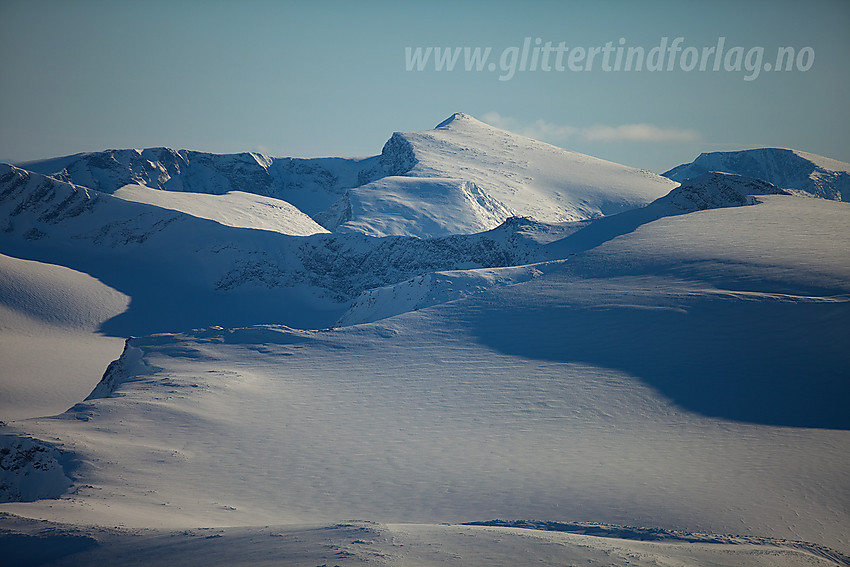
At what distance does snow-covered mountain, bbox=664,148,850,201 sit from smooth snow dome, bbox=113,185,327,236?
96.5 m

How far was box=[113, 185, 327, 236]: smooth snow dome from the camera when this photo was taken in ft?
248

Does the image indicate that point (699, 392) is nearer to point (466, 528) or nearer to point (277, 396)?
point (466, 528)

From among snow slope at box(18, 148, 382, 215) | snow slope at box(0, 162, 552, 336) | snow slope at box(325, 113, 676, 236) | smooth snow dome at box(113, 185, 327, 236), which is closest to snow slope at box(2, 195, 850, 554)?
snow slope at box(0, 162, 552, 336)

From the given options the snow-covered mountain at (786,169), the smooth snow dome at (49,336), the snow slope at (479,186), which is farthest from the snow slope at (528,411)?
the snow-covered mountain at (786,169)

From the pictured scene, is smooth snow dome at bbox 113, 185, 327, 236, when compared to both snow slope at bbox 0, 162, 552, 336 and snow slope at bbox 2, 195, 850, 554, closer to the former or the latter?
snow slope at bbox 0, 162, 552, 336

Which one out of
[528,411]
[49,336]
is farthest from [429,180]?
[528,411]

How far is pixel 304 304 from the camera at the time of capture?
208ft

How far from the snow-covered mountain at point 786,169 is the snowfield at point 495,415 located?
101214 millimetres

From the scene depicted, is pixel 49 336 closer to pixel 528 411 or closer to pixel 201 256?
pixel 201 256

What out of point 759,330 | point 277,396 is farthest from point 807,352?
point 277,396

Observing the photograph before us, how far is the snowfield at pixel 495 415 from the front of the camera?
13711 mm

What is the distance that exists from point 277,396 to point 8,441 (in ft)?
28.6

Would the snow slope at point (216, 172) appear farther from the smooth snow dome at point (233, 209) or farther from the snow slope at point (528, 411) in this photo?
the snow slope at point (528, 411)

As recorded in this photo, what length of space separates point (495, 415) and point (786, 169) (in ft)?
482
